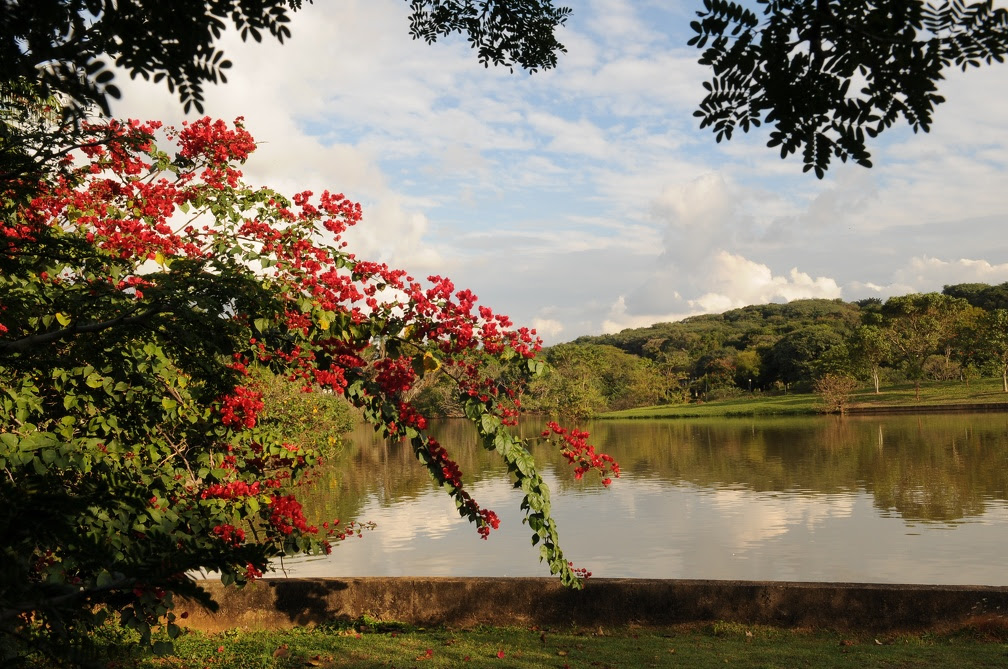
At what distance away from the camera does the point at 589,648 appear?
735 centimetres

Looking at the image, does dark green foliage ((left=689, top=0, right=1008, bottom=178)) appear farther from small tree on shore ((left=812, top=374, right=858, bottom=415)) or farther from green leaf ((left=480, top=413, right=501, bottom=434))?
small tree on shore ((left=812, top=374, right=858, bottom=415))

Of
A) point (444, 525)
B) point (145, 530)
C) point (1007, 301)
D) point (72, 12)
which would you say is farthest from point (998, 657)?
point (1007, 301)

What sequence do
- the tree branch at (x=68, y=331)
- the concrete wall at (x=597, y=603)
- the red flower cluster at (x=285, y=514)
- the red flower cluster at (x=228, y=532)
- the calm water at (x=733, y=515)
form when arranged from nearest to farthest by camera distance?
the tree branch at (x=68, y=331)
the red flower cluster at (x=228, y=532)
the red flower cluster at (x=285, y=514)
the concrete wall at (x=597, y=603)
the calm water at (x=733, y=515)

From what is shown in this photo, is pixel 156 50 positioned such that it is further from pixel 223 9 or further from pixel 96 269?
pixel 96 269

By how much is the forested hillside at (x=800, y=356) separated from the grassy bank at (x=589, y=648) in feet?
86.5

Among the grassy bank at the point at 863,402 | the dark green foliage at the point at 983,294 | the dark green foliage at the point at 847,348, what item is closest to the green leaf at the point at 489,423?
the grassy bank at the point at 863,402

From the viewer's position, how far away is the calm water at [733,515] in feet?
43.6

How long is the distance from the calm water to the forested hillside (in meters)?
10.5

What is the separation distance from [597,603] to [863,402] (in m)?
55.3

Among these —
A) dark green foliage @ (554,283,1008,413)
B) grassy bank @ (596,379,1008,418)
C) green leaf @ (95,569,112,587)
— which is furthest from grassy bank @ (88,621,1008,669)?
dark green foliage @ (554,283,1008,413)

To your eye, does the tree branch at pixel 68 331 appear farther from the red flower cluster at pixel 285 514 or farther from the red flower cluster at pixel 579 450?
the red flower cluster at pixel 579 450

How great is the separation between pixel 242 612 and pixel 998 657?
7138 millimetres

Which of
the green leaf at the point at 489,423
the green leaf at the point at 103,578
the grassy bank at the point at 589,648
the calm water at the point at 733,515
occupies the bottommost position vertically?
the calm water at the point at 733,515

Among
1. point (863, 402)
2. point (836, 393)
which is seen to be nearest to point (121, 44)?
point (836, 393)
